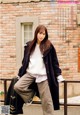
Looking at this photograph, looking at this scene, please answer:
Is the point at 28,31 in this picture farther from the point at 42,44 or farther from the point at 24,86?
the point at 24,86

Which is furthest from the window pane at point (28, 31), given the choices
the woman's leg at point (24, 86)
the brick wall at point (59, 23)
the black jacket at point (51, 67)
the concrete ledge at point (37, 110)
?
the woman's leg at point (24, 86)

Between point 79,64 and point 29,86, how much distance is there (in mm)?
4798

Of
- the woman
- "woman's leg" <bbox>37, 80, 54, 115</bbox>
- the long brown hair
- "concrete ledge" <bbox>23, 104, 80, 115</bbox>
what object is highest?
the long brown hair

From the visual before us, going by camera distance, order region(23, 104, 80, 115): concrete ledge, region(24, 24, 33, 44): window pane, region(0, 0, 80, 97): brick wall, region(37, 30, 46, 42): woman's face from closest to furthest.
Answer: region(37, 30, 46, 42): woman's face
region(23, 104, 80, 115): concrete ledge
region(0, 0, 80, 97): brick wall
region(24, 24, 33, 44): window pane

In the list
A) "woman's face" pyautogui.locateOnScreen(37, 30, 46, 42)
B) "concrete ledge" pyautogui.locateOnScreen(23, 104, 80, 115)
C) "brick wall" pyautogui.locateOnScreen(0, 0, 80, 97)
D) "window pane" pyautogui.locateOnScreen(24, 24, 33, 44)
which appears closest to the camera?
"woman's face" pyautogui.locateOnScreen(37, 30, 46, 42)

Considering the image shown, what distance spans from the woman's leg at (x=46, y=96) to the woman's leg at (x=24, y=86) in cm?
15

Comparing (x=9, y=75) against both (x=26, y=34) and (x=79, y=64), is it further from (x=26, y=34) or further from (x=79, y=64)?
(x=79, y=64)

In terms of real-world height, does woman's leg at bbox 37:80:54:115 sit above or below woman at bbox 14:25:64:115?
below

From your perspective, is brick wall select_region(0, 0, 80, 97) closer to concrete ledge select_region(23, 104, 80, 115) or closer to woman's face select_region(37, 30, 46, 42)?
concrete ledge select_region(23, 104, 80, 115)

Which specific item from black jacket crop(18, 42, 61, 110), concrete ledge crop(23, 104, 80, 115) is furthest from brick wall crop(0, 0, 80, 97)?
black jacket crop(18, 42, 61, 110)

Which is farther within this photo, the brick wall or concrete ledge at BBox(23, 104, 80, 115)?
the brick wall

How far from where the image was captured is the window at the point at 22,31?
33.7ft

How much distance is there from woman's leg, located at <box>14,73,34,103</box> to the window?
189 inches

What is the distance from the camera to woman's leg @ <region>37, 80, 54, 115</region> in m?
5.51
